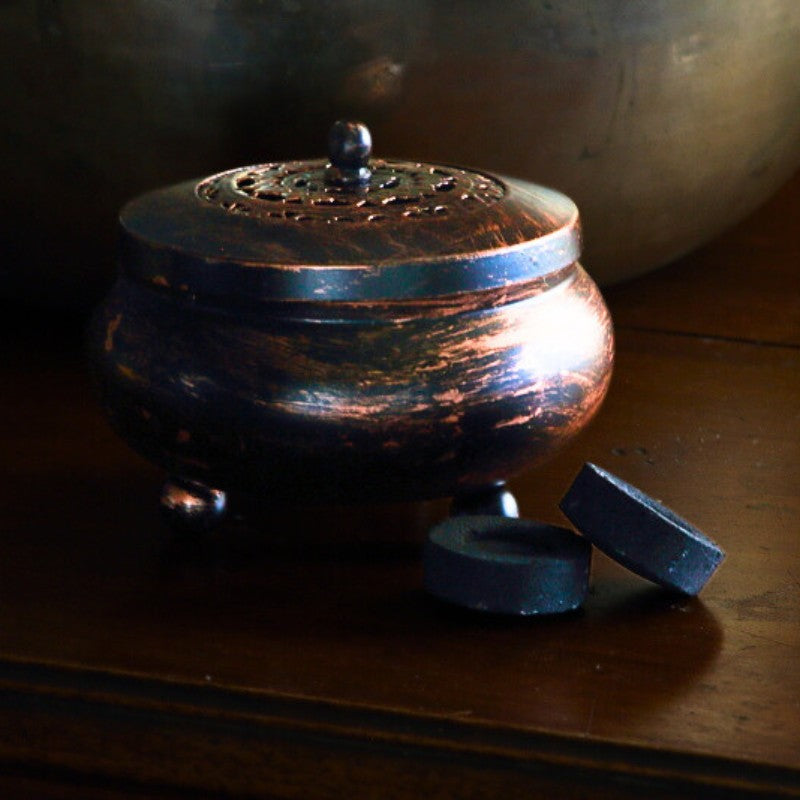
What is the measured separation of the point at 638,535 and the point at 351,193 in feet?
0.60

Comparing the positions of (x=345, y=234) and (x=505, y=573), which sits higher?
(x=345, y=234)

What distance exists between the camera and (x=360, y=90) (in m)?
0.76

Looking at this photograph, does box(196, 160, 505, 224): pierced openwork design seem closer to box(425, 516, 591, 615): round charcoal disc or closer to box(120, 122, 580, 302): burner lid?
box(120, 122, 580, 302): burner lid

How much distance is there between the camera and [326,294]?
0.54 m

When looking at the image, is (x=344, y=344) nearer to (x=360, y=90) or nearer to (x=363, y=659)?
(x=363, y=659)

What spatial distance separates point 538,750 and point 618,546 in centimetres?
10

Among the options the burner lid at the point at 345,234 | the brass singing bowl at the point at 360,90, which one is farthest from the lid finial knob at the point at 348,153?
the brass singing bowl at the point at 360,90

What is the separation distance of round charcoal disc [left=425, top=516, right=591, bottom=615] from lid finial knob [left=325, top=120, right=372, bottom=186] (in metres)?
0.16

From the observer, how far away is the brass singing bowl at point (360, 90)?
744mm

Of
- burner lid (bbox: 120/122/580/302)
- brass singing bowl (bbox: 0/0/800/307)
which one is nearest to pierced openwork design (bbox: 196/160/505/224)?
burner lid (bbox: 120/122/580/302)

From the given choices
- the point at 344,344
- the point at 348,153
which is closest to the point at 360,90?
the point at 348,153

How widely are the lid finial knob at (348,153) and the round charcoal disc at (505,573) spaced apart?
16 centimetres

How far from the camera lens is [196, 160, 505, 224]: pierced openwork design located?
0.58 meters

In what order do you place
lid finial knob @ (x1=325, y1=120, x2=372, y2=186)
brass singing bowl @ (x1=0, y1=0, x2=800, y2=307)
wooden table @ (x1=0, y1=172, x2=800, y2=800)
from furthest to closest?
1. brass singing bowl @ (x1=0, y1=0, x2=800, y2=307)
2. lid finial knob @ (x1=325, y1=120, x2=372, y2=186)
3. wooden table @ (x1=0, y1=172, x2=800, y2=800)
